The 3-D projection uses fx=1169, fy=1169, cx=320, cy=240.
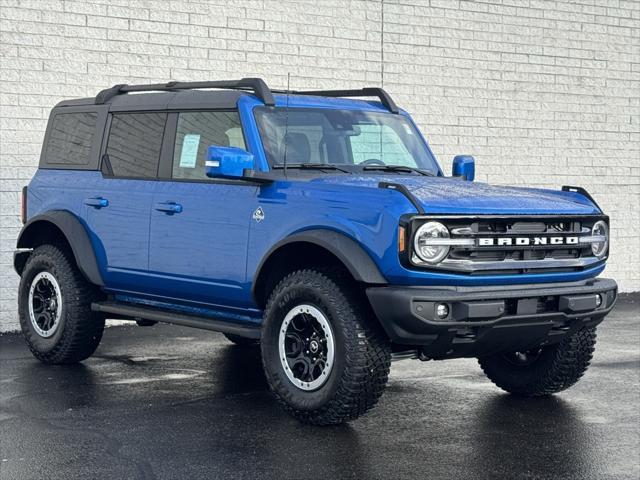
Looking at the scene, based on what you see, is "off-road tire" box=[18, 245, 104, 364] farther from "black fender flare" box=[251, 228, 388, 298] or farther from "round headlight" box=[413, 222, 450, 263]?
"round headlight" box=[413, 222, 450, 263]

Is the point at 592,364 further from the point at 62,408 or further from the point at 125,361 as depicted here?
the point at 62,408

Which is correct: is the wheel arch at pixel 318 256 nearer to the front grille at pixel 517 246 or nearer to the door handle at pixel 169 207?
the front grille at pixel 517 246

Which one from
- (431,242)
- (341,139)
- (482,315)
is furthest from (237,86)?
(482,315)

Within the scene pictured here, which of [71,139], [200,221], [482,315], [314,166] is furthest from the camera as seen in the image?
[71,139]

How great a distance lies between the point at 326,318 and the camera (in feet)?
22.6

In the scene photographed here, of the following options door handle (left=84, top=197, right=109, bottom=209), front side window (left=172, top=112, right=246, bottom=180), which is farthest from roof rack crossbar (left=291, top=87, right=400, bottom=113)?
door handle (left=84, top=197, right=109, bottom=209)

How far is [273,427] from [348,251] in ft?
3.78

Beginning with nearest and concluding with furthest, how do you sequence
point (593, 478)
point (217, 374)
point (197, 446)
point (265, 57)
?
1. point (593, 478)
2. point (197, 446)
3. point (217, 374)
4. point (265, 57)

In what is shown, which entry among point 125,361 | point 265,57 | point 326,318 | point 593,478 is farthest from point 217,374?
point 265,57

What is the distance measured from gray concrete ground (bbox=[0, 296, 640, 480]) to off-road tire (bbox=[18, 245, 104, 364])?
0.15 meters

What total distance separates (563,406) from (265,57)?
20.2 ft

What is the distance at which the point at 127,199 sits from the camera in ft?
27.9

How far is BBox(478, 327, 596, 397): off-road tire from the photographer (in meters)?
7.76

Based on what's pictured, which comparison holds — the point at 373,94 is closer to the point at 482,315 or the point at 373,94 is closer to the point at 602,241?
the point at 602,241
